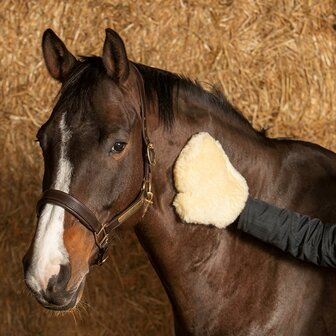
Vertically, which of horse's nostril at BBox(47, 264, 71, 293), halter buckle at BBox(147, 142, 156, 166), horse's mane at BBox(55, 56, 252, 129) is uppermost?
horse's mane at BBox(55, 56, 252, 129)

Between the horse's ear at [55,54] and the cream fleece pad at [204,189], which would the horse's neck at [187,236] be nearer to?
the cream fleece pad at [204,189]

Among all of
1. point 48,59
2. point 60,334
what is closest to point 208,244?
point 48,59

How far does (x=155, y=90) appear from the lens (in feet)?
7.66

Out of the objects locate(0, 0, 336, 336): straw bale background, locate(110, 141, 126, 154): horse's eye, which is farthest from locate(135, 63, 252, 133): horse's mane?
locate(0, 0, 336, 336): straw bale background

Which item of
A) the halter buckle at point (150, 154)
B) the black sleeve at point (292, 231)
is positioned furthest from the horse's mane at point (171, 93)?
the black sleeve at point (292, 231)

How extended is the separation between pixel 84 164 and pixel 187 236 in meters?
0.52

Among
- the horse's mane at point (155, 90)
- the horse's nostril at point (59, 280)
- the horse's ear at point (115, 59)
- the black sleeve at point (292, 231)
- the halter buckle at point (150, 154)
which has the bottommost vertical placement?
the horse's nostril at point (59, 280)

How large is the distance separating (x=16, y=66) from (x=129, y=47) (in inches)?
25.1

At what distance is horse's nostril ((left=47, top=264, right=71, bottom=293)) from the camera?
205 cm

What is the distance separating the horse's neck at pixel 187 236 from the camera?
93.0 inches

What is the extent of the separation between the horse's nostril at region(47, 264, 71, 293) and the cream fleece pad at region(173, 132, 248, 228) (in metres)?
0.46

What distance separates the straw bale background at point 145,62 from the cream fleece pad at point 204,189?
127cm

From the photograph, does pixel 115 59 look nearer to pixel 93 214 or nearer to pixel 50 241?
pixel 93 214

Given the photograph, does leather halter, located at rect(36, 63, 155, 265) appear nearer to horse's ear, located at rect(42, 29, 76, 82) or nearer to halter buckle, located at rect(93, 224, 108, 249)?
halter buckle, located at rect(93, 224, 108, 249)
